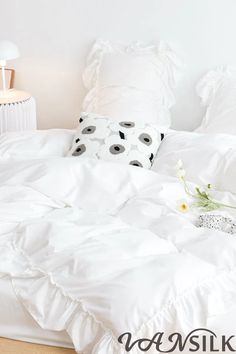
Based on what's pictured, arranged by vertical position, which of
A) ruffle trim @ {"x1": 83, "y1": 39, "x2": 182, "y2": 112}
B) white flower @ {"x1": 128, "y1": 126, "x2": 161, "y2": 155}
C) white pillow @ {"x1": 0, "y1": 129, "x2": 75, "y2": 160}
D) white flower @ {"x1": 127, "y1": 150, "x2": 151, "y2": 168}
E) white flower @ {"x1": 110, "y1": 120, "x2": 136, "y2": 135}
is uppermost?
ruffle trim @ {"x1": 83, "y1": 39, "x2": 182, "y2": 112}

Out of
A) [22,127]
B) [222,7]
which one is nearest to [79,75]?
[22,127]

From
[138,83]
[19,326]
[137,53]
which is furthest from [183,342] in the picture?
[137,53]

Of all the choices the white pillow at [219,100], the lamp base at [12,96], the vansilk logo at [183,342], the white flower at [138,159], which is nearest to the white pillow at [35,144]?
the white flower at [138,159]

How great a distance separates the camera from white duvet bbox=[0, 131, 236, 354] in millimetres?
1464

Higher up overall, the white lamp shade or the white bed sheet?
the white lamp shade

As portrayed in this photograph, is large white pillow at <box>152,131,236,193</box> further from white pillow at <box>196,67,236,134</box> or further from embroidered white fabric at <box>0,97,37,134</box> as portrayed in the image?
embroidered white fabric at <box>0,97,37,134</box>

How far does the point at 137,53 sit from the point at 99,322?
6.47ft

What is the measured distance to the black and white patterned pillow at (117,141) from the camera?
2475mm

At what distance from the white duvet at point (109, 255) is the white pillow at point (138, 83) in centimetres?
88

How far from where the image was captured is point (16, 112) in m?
3.21

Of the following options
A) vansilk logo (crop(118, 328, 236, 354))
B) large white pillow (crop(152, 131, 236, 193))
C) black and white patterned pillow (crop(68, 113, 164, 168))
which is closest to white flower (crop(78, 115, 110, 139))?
black and white patterned pillow (crop(68, 113, 164, 168))

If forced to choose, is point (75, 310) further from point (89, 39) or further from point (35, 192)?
point (89, 39)

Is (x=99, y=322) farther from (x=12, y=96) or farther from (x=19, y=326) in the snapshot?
(x=12, y=96)

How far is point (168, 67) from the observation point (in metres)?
3.13
